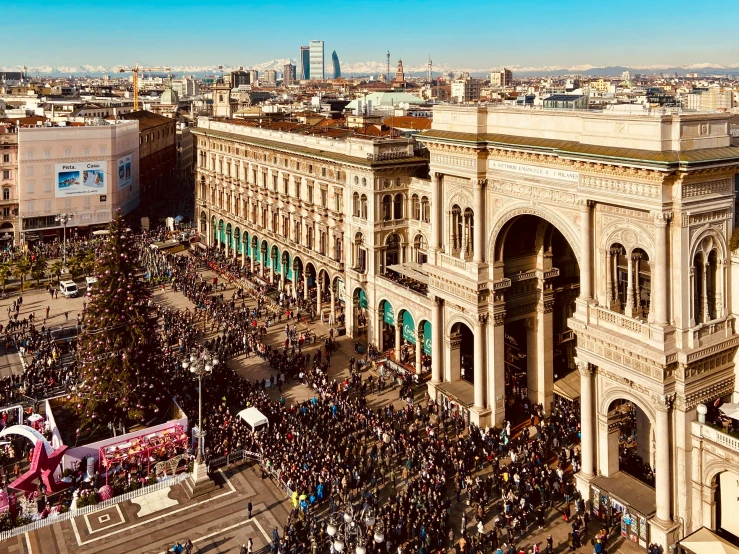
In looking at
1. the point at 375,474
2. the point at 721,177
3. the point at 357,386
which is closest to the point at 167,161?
the point at 357,386

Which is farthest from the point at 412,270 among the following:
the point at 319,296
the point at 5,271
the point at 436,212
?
the point at 5,271

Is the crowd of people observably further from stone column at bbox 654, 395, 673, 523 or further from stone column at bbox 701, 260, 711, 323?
stone column at bbox 701, 260, 711, 323

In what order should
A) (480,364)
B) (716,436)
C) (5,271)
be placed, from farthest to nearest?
(5,271) < (480,364) < (716,436)

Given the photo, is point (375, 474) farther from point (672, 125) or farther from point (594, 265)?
point (672, 125)

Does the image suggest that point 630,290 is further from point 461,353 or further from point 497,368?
point 461,353

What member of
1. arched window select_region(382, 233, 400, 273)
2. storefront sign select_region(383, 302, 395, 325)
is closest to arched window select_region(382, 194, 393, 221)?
arched window select_region(382, 233, 400, 273)

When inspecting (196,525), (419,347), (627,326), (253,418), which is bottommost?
(196,525)

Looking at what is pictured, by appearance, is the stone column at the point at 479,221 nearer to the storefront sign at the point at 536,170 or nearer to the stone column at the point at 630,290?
the storefront sign at the point at 536,170
